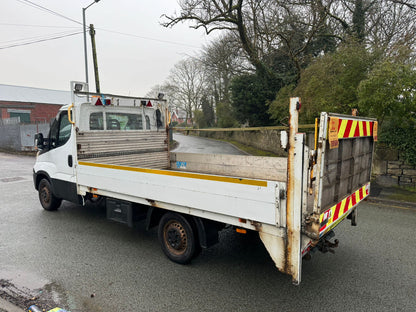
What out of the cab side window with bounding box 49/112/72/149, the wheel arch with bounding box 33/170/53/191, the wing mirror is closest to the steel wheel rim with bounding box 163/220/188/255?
the cab side window with bounding box 49/112/72/149

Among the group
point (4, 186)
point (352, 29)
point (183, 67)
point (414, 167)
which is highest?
point (183, 67)

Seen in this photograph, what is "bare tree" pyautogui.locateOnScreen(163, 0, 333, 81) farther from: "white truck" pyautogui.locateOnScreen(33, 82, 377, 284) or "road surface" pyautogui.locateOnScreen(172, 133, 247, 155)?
"white truck" pyautogui.locateOnScreen(33, 82, 377, 284)

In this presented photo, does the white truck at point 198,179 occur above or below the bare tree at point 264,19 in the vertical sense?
below

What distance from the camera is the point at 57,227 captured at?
5.38 m

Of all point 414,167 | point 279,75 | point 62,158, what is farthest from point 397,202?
point 279,75

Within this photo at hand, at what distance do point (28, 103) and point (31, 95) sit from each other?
2.60 m

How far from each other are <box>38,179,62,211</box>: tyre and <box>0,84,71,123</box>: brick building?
3526 cm

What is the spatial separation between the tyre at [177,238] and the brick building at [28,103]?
38.9m

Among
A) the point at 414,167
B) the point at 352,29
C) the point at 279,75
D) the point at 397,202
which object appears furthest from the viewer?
the point at 279,75

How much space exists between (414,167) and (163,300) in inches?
309

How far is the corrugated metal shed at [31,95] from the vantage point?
38.6m

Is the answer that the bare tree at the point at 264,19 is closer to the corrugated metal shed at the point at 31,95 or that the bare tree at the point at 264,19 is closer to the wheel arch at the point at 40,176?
the wheel arch at the point at 40,176

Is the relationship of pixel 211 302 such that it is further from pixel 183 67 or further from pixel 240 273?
pixel 183 67

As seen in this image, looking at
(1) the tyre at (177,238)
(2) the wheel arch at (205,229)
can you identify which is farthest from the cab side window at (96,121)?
(2) the wheel arch at (205,229)
